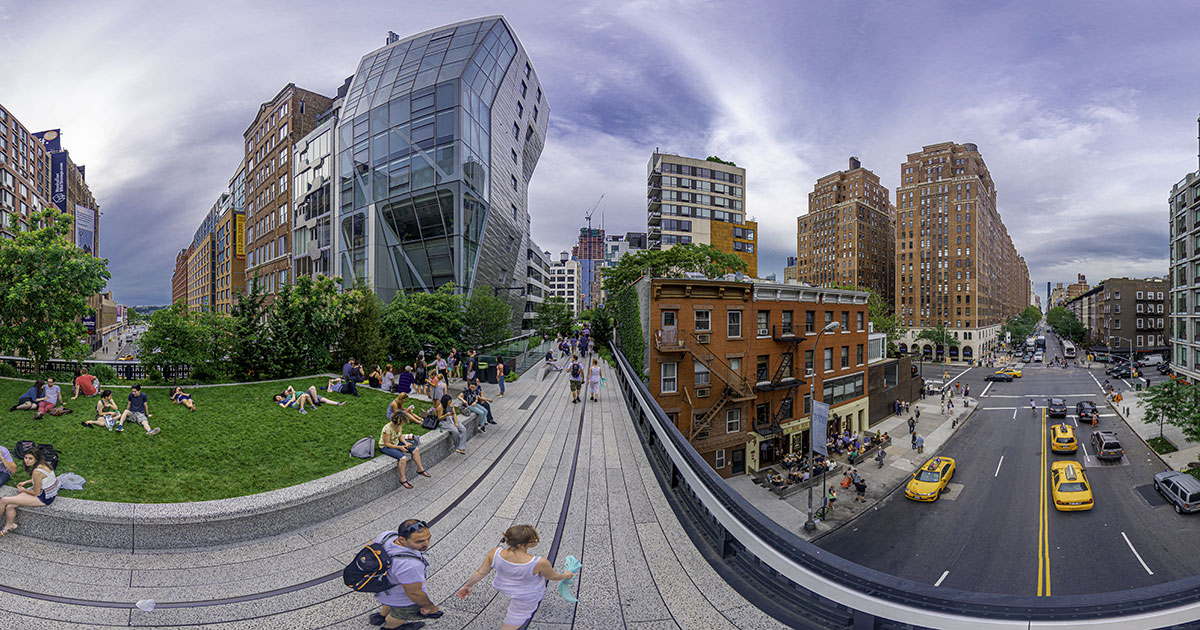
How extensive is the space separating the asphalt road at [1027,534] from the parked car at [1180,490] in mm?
472

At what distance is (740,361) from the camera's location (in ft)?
90.1

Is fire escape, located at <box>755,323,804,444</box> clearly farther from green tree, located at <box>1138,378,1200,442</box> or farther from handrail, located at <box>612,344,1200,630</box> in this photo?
handrail, located at <box>612,344,1200,630</box>

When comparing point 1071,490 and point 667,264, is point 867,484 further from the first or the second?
point 667,264

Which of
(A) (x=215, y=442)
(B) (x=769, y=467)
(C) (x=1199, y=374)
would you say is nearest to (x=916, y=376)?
(C) (x=1199, y=374)

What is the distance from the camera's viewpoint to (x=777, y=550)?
13.4 ft

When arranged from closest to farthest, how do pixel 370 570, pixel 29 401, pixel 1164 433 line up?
pixel 370 570
pixel 29 401
pixel 1164 433

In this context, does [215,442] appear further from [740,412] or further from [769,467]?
[769,467]

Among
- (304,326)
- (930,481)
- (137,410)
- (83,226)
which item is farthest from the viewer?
(83,226)

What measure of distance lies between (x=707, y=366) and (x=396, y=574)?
74.4 ft

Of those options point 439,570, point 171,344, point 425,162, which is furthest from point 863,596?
point 425,162

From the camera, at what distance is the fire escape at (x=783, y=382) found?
2845cm

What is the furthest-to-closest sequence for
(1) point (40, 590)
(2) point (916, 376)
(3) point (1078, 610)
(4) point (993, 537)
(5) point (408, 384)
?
(2) point (916, 376) < (4) point (993, 537) < (5) point (408, 384) < (1) point (40, 590) < (3) point (1078, 610)

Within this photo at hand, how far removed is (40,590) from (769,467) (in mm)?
30495

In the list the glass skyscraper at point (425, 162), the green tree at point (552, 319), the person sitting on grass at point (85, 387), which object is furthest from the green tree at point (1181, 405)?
the green tree at point (552, 319)
